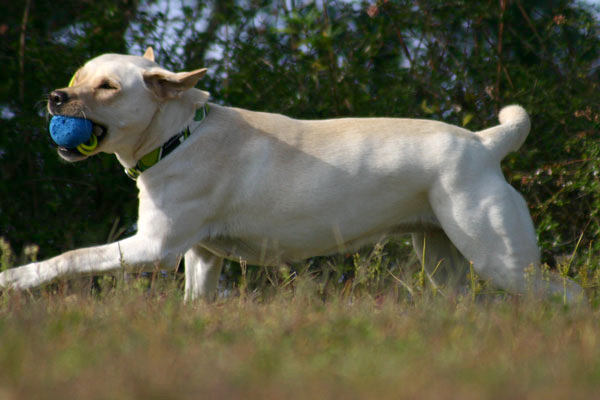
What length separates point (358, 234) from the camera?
457 cm

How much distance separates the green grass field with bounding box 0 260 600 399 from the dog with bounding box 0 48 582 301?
1.94 feet

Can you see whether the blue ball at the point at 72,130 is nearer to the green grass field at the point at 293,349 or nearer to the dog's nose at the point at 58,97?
the dog's nose at the point at 58,97

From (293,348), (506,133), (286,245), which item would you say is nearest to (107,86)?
(286,245)

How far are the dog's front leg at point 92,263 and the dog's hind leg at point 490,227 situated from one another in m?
1.50

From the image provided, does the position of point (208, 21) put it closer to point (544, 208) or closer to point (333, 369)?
point (544, 208)

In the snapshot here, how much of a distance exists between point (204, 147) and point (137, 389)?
2404 mm

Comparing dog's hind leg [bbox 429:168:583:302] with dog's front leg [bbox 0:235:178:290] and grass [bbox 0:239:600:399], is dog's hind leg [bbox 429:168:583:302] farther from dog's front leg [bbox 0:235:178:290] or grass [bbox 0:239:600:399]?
dog's front leg [bbox 0:235:178:290]

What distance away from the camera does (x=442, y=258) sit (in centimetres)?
498

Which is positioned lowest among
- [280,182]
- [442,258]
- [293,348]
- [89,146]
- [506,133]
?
[442,258]

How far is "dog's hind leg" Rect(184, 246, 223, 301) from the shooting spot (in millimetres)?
4812

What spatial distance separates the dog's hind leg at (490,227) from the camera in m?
4.36

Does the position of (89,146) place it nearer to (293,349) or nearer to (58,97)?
(58,97)

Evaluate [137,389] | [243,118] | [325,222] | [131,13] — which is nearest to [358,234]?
[325,222]

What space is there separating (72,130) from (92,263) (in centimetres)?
69
